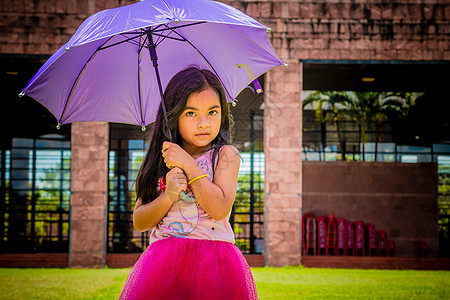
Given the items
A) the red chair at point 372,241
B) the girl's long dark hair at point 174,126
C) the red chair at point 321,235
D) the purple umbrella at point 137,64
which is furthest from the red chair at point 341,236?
the girl's long dark hair at point 174,126

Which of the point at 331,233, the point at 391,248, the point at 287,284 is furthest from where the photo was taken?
the point at 391,248

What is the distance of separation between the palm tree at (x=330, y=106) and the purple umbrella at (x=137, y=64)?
13212mm

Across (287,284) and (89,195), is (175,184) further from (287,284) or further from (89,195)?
(89,195)

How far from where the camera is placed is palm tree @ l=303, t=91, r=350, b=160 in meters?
16.7

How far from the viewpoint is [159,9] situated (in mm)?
2855

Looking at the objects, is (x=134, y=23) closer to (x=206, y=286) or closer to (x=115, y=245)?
(x=206, y=286)

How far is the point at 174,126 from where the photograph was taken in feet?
8.29

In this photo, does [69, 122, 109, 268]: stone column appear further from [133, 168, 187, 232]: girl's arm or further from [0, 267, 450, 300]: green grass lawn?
[133, 168, 187, 232]: girl's arm

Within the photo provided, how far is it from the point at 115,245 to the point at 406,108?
11.0 metres

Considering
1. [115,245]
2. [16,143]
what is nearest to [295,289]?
[115,245]

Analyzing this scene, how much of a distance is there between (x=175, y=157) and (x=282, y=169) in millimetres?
8125

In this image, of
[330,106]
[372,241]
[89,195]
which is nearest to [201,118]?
[89,195]

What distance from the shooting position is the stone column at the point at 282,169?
10234 millimetres

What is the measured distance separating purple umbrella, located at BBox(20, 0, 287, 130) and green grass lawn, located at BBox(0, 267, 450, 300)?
3734 mm
